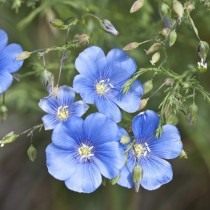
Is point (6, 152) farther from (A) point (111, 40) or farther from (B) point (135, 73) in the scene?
(B) point (135, 73)

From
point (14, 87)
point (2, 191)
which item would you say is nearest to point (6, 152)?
point (2, 191)

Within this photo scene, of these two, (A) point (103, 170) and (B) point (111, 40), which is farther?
(B) point (111, 40)

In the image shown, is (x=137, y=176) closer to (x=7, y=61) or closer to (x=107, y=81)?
(x=107, y=81)

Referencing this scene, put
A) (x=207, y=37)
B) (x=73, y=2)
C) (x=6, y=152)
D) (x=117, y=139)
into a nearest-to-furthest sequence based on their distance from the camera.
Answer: (x=117, y=139)
(x=73, y=2)
(x=207, y=37)
(x=6, y=152)

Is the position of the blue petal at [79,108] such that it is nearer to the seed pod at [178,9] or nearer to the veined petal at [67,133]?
the veined petal at [67,133]

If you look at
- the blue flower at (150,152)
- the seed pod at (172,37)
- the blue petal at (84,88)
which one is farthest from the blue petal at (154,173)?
the seed pod at (172,37)

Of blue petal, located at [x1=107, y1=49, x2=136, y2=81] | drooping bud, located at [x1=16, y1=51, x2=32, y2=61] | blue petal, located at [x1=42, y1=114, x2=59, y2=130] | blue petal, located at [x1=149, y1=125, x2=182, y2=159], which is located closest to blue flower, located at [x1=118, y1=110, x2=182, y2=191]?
blue petal, located at [x1=149, y1=125, x2=182, y2=159]
